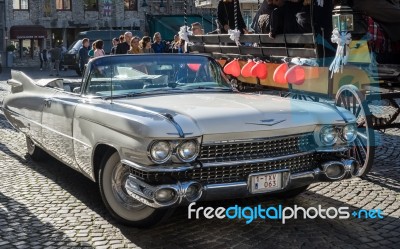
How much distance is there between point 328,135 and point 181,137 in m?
1.37

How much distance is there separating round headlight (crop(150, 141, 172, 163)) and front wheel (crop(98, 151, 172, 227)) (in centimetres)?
46

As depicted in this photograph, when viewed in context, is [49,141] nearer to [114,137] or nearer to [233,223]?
[114,137]

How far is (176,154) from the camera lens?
165 inches

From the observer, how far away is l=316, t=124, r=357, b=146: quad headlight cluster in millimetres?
4746

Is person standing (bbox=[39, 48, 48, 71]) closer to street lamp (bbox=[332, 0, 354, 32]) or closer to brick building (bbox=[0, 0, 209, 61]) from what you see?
brick building (bbox=[0, 0, 209, 61])

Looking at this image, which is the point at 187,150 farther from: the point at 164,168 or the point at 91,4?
the point at 91,4

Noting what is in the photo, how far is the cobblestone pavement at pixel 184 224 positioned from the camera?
438 centimetres

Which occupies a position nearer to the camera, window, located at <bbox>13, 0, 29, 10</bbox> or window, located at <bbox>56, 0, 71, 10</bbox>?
window, located at <bbox>13, 0, 29, 10</bbox>

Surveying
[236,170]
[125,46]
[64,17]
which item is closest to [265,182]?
[236,170]

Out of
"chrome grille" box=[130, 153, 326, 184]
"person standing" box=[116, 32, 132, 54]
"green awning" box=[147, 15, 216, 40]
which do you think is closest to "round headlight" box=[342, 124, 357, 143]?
"chrome grille" box=[130, 153, 326, 184]

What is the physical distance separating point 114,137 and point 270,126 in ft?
4.04

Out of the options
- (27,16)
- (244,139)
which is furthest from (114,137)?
(27,16)

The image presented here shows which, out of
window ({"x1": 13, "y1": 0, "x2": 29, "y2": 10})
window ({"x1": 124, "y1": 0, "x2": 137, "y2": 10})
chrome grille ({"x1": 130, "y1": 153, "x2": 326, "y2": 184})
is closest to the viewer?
chrome grille ({"x1": 130, "y1": 153, "x2": 326, "y2": 184})

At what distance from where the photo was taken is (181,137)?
411cm
